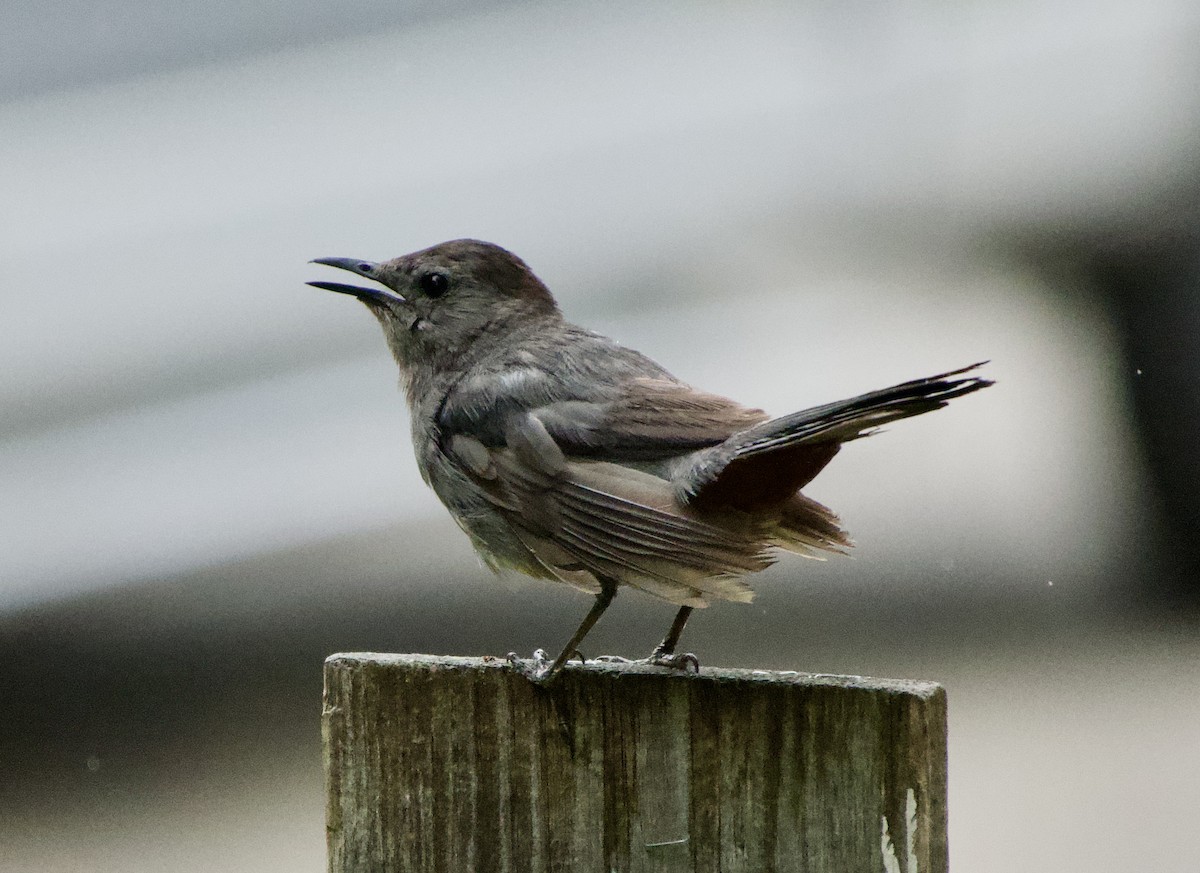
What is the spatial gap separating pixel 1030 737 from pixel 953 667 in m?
0.65

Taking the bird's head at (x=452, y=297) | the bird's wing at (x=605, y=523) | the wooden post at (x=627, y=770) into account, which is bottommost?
the wooden post at (x=627, y=770)

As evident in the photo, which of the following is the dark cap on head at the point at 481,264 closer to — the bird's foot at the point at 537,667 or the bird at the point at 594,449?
the bird at the point at 594,449

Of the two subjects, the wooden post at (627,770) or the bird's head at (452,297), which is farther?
the bird's head at (452,297)

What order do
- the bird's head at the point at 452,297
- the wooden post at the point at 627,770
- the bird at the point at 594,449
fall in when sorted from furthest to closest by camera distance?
the bird's head at the point at 452,297 → the bird at the point at 594,449 → the wooden post at the point at 627,770

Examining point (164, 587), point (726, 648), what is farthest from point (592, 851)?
point (164, 587)

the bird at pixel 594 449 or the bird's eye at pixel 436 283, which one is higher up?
the bird's eye at pixel 436 283

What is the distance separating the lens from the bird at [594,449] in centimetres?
273

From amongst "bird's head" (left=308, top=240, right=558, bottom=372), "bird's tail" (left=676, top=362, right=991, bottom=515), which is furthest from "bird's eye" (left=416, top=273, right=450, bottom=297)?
"bird's tail" (left=676, top=362, right=991, bottom=515)

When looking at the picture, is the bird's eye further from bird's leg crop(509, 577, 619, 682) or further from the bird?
bird's leg crop(509, 577, 619, 682)

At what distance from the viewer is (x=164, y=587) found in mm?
5027

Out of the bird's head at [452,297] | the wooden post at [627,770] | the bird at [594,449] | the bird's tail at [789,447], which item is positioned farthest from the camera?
the bird's head at [452,297]

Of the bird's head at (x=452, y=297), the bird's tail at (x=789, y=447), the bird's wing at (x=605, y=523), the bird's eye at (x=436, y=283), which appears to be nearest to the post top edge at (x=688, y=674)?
the bird's wing at (x=605, y=523)

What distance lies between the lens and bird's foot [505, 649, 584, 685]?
2.40m

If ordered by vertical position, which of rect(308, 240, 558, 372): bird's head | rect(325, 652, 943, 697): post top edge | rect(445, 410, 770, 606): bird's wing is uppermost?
rect(308, 240, 558, 372): bird's head
